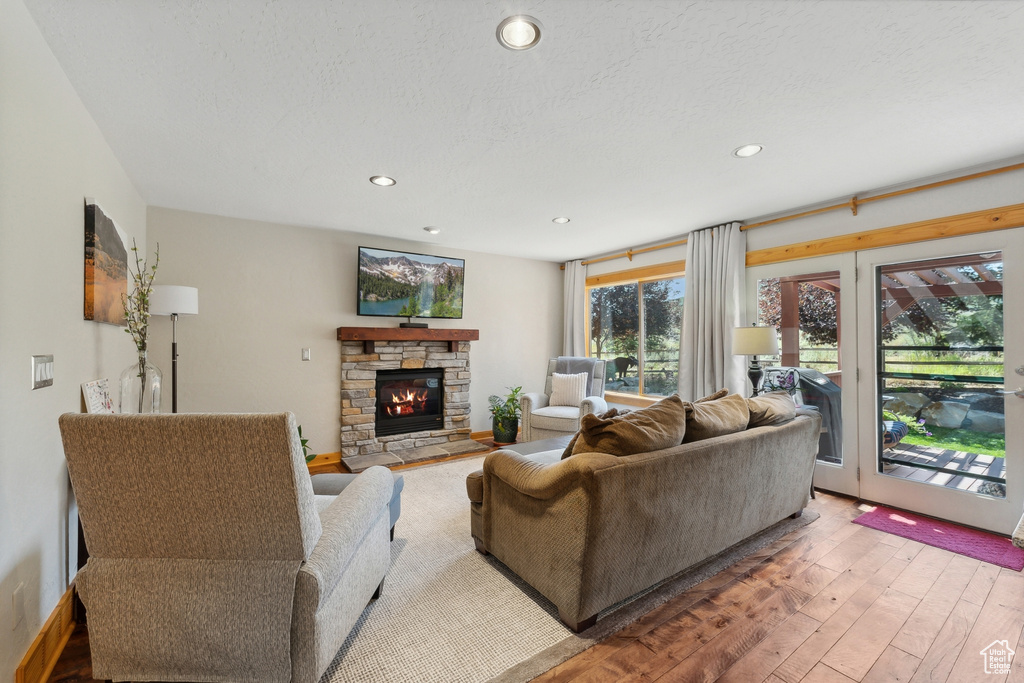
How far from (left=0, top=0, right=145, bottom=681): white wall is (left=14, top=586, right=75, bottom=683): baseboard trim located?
32mm

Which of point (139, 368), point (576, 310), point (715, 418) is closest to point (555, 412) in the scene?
point (576, 310)

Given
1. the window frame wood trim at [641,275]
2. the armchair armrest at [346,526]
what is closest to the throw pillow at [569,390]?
the window frame wood trim at [641,275]

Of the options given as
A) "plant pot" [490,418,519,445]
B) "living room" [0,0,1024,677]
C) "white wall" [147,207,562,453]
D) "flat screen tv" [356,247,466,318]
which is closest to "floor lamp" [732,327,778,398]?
"living room" [0,0,1024,677]

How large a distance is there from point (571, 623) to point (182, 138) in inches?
121

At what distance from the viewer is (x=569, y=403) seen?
485cm

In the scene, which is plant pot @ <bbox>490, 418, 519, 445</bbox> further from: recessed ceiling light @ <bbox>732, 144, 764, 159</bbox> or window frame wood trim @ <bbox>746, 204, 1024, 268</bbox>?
recessed ceiling light @ <bbox>732, 144, 764, 159</bbox>

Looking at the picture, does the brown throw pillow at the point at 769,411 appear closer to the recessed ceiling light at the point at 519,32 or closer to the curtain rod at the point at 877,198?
the curtain rod at the point at 877,198

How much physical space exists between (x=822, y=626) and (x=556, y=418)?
279 cm

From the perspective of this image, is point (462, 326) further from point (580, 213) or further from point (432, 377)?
point (580, 213)

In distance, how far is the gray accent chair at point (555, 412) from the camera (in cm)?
441

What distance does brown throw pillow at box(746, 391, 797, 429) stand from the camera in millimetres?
2469

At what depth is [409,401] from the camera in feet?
16.0

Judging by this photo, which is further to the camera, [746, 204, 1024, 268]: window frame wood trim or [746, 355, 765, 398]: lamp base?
[746, 355, 765, 398]: lamp base

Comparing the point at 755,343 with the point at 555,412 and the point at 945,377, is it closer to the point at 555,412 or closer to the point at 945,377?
the point at 945,377
